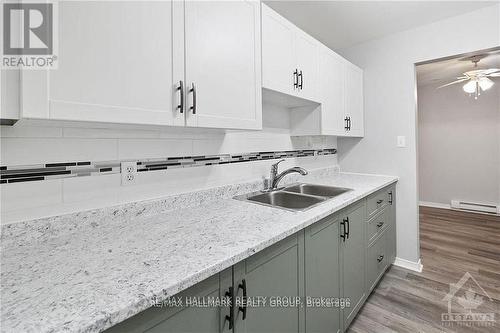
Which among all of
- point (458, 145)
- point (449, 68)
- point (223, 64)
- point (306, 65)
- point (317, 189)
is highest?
point (449, 68)

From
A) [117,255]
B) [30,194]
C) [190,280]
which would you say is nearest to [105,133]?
[30,194]

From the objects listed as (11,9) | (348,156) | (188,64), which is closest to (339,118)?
(348,156)

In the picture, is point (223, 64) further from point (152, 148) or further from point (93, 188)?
point (93, 188)

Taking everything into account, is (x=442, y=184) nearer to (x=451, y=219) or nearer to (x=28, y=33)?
(x=451, y=219)

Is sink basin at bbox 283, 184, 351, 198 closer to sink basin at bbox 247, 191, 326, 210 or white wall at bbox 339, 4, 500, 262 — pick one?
sink basin at bbox 247, 191, 326, 210

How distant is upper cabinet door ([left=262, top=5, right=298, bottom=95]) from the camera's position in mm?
1475

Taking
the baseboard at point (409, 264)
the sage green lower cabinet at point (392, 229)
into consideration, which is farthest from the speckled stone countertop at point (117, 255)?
the baseboard at point (409, 264)

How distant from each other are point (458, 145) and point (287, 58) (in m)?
4.54

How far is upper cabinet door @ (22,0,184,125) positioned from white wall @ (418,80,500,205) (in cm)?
535

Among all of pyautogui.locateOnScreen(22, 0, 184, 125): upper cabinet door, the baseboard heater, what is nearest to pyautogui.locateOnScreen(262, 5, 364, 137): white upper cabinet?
pyautogui.locateOnScreen(22, 0, 184, 125): upper cabinet door

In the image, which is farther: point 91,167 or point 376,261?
point 376,261

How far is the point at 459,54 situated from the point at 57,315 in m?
3.17

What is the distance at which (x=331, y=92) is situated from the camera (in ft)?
7.16

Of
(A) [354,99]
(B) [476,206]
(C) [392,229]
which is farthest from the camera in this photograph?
(B) [476,206]
